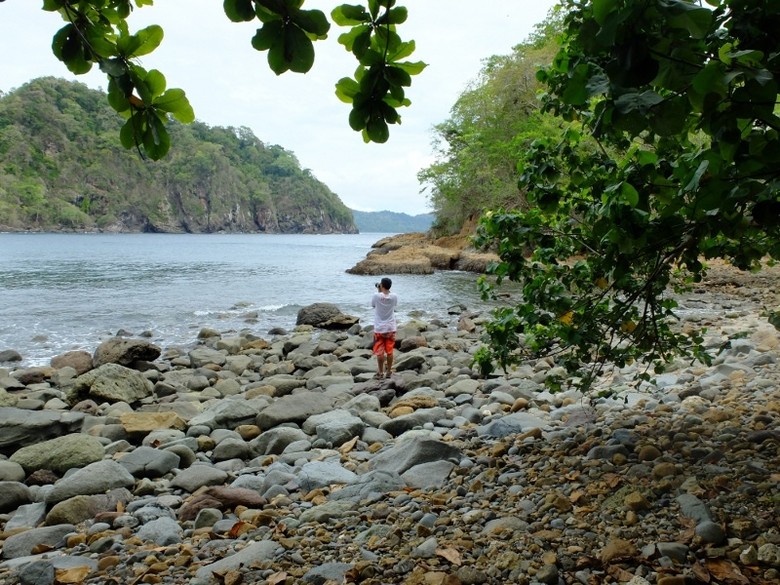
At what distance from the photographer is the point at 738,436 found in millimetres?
3703

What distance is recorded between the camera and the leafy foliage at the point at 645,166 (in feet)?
4.63

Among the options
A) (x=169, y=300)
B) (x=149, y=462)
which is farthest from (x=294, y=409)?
(x=169, y=300)

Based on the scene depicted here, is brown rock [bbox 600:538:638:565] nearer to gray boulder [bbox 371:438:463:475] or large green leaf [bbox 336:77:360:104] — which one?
gray boulder [bbox 371:438:463:475]

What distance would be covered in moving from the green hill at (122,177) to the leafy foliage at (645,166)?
6218 cm

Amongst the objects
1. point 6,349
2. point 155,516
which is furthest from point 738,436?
point 6,349

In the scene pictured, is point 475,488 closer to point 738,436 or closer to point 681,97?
point 738,436

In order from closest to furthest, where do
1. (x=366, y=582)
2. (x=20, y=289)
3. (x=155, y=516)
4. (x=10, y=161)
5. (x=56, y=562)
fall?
(x=366, y=582) < (x=56, y=562) < (x=155, y=516) < (x=20, y=289) < (x=10, y=161)

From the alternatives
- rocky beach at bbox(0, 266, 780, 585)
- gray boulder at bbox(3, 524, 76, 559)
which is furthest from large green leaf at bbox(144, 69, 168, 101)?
gray boulder at bbox(3, 524, 76, 559)

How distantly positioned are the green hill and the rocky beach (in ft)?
194

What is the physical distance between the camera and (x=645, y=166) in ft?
8.93

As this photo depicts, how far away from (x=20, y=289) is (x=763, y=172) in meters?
28.5

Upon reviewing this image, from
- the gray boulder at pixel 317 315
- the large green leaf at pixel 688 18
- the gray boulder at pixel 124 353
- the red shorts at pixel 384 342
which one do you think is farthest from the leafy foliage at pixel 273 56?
the gray boulder at pixel 317 315

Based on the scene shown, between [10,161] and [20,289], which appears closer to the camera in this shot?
[20,289]

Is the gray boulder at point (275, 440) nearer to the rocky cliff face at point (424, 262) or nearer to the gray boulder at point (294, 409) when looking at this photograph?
the gray boulder at point (294, 409)
